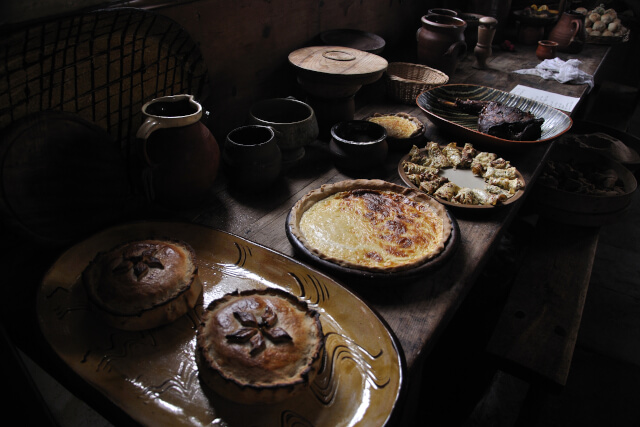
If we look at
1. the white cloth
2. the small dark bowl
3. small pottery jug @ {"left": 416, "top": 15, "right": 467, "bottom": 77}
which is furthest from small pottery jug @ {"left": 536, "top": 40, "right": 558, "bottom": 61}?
the small dark bowl

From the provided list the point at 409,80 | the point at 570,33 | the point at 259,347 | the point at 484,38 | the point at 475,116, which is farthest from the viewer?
the point at 570,33

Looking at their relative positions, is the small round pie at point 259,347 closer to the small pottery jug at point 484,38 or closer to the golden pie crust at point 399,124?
the golden pie crust at point 399,124

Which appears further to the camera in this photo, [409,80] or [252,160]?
[409,80]

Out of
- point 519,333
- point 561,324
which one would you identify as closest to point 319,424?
point 519,333

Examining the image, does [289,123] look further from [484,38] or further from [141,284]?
[484,38]

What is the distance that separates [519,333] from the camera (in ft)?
6.11

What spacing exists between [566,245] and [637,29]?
474 centimetres

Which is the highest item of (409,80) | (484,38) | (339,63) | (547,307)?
A: (339,63)

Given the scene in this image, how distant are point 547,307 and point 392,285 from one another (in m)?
1.10

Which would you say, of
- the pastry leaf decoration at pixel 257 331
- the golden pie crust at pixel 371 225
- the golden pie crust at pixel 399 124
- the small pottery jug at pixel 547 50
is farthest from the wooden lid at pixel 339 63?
the small pottery jug at pixel 547 50

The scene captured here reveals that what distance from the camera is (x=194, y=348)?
3.81 ft

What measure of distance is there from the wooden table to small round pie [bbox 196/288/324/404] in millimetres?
249

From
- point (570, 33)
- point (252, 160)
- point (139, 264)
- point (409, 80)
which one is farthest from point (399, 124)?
point (570, 33)

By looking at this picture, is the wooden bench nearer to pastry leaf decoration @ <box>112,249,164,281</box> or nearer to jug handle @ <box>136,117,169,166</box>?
pastry leaf decoration @ <box>112,249,164,281</box>
